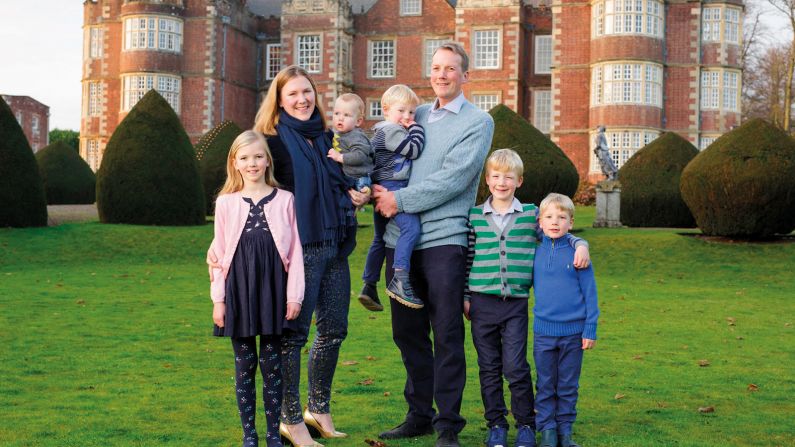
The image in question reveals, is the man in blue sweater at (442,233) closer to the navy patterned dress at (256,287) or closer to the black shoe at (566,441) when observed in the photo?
the black shoe at (566,441)

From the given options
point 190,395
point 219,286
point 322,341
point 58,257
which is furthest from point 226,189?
point 58,257

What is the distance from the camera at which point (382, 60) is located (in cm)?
4450

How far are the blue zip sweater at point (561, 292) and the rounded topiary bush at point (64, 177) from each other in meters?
28.9

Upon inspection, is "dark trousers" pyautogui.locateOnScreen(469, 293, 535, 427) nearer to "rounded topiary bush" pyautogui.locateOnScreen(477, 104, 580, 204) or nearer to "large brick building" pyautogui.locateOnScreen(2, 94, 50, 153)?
"rounded topiary bush" pyautogui.locateOnScreen(477, 104, 580, 204)

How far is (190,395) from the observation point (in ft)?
23.2

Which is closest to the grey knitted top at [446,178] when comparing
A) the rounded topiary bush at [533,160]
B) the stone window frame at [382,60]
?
the rounded topiary bush at [533,160]

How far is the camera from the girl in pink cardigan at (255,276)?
17.1ft

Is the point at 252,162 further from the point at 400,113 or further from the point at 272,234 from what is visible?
the point at 400,113

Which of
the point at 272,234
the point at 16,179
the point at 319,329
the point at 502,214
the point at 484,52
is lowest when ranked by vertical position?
the point at 319,329

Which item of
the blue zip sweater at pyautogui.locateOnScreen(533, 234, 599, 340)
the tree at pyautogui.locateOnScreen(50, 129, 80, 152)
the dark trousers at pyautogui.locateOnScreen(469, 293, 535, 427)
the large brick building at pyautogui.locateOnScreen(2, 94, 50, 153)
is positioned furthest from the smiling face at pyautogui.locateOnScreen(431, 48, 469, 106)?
the large brick building at pyautogui.locateOnScreen(2, 94, 50, 153)

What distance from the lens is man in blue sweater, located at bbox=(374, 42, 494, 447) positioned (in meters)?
5.52

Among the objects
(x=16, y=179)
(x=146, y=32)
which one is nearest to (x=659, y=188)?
(x=16, y=179)

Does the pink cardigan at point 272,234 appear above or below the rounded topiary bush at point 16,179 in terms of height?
below

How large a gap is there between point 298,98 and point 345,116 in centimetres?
40
